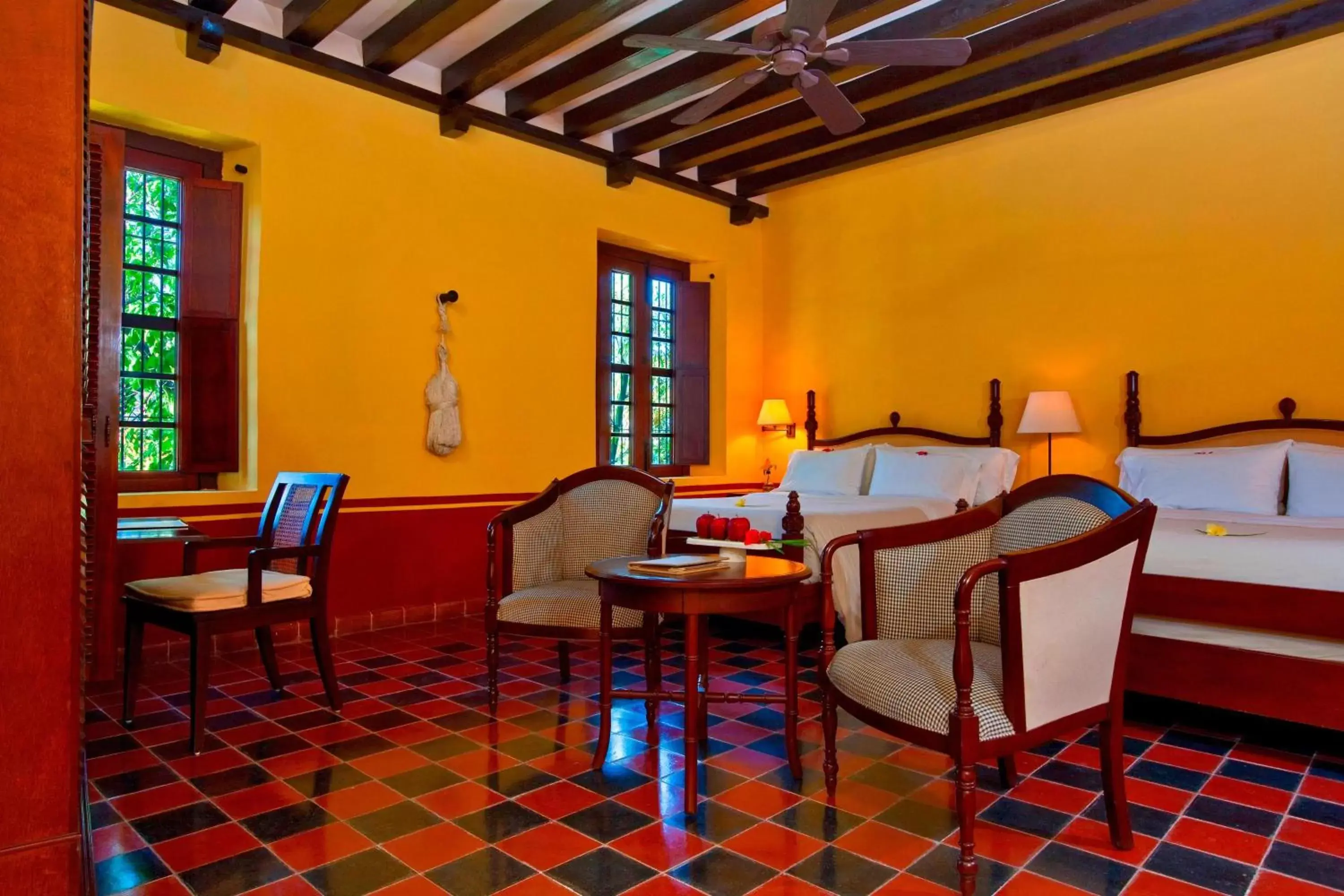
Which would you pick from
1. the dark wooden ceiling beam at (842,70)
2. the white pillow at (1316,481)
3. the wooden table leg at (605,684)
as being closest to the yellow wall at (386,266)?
the dark wooden ceiling beam at (842,70)

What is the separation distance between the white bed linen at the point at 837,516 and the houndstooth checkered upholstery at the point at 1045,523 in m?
1.13

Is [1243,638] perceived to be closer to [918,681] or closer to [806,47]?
[918,681]

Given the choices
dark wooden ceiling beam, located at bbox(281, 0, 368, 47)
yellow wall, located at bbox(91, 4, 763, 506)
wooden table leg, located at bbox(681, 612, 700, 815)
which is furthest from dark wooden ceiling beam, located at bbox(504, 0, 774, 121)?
wooden table leg, located at bbox(681, 612, 700, 815)

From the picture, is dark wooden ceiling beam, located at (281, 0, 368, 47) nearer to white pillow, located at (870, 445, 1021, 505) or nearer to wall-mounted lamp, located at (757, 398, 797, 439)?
wall-mounted lamp, located at (757, 398, 797, 439)

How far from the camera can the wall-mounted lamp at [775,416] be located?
714 centimetres

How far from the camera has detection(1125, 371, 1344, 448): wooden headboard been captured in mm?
4820

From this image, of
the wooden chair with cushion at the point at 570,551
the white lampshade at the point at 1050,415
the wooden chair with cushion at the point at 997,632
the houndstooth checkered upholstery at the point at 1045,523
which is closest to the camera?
the wooden chair with cushion at the point at 997,632

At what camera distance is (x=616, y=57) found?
196 inches

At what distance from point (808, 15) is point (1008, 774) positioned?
2.80m

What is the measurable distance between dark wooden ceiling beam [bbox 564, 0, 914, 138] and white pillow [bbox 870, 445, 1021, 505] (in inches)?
111

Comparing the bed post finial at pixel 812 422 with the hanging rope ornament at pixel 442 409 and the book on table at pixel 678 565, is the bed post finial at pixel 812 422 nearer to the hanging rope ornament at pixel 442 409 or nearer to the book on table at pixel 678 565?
the hanging rope ornament at pixel 442 409

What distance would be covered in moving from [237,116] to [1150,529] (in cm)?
465

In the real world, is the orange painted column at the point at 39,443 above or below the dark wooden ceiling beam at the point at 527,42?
below

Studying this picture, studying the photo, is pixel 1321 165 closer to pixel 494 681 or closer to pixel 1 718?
pixel 494 681
